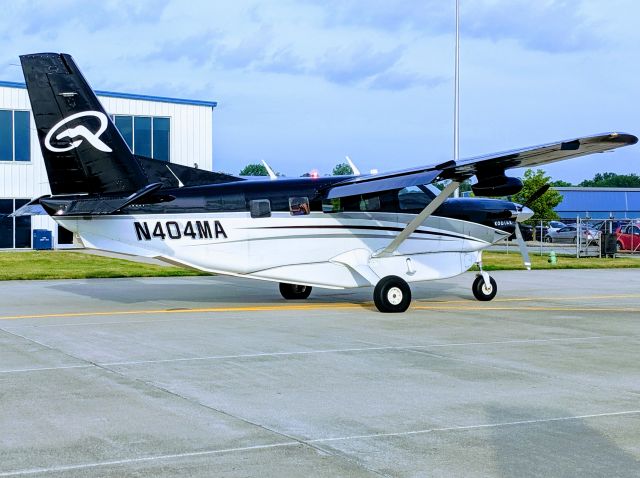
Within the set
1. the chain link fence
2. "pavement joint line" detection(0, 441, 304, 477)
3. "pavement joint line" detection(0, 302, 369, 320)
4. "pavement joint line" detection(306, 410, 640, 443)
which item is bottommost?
"pavement joint line" detection(306, 410, 640, 443)

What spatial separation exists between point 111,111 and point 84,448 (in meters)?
34.9

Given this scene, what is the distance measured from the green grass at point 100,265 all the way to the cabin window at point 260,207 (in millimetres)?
7868

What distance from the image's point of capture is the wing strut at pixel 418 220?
1546cm

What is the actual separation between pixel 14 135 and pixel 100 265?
12023 mm

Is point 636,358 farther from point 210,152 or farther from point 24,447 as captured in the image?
point 210,152

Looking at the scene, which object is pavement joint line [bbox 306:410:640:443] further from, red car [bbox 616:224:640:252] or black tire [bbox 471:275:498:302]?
red car [bbox 616:224:640:252]

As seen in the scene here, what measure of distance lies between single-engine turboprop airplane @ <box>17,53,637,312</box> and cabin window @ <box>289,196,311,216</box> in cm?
2

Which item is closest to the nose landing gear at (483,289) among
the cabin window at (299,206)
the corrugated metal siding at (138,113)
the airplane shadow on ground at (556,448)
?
the cabin window at (299,206)

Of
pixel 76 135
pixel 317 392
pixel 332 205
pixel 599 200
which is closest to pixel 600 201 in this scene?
pixel 599 200

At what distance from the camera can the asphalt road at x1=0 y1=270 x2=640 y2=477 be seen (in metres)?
5.82

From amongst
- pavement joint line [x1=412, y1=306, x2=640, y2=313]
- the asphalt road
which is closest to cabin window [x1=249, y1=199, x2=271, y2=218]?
the asphalt road

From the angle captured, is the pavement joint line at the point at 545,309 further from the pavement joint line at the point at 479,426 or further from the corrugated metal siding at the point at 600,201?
the corrugated metal siding at the point at 600,201

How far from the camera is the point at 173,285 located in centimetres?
2156

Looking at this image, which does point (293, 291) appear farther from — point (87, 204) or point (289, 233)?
point (87, 204)
